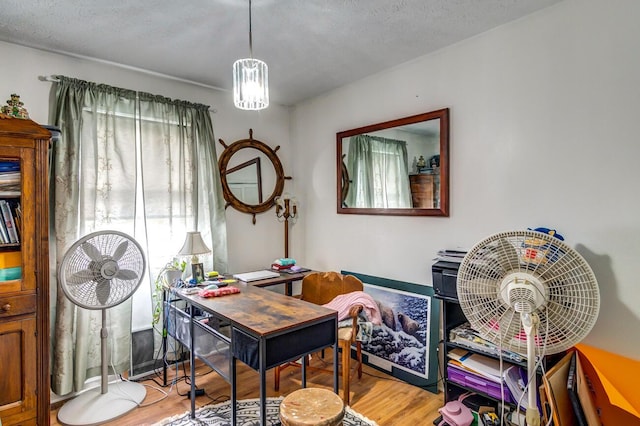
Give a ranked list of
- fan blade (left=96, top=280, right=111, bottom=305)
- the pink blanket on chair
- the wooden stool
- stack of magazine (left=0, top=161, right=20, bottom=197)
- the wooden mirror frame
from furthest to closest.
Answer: the wooden mirror frame, the pink blanket on chair, fan blade (left=96, top=280, right=111, bottom=305), stack of magazine (left=0, top=161, right=20, bottom=197), the wooden stool

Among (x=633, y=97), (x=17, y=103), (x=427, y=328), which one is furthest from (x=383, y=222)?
(x=17, y=103)

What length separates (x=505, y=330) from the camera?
60.6 inches

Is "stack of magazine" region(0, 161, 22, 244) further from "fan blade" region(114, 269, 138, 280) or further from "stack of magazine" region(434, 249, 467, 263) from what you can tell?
"stack of magazine" region(434, 249, 467, 263)

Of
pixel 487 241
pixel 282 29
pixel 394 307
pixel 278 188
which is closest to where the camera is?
pixel 487 241

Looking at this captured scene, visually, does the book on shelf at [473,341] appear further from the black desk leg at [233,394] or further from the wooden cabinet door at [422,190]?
the black desk leg at [233,394]

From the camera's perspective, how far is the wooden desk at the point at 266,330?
66.1 inches

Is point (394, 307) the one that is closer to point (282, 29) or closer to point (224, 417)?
point (224, 417)

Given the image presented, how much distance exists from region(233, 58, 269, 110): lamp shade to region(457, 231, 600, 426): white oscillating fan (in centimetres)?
132

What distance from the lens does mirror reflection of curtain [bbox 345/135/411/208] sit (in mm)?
2814

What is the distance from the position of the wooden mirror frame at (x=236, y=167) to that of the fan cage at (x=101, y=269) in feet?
3.60

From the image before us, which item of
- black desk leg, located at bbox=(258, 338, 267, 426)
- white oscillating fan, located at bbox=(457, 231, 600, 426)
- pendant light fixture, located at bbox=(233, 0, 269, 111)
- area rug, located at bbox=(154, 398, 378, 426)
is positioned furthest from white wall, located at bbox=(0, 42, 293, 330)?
white oscillating fan, located at bbox=(457, 231, 600, 426)

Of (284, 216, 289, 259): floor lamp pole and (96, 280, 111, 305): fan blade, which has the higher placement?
(284, 216, 289, 259): floor lamp pole

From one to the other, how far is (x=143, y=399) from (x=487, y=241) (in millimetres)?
2552

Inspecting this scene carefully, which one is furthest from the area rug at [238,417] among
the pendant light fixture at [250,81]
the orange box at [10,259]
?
the pendant light fixture at [250,81]
